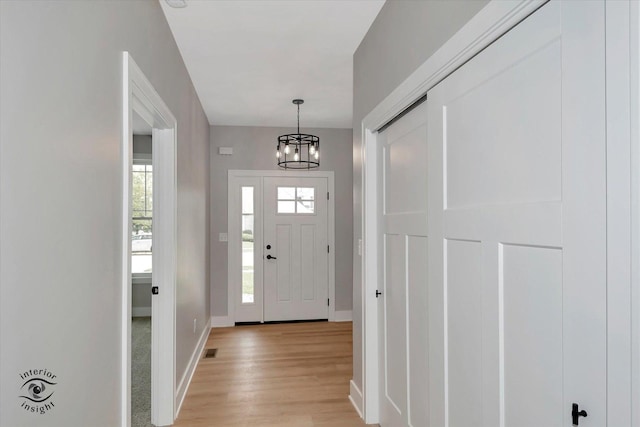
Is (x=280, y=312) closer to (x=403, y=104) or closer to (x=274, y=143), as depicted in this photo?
(x=274, y=143)

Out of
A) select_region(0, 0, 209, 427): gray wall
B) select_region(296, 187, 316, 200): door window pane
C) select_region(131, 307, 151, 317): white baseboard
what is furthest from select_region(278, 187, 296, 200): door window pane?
select_region(0, 0, 209, 427): gray wall

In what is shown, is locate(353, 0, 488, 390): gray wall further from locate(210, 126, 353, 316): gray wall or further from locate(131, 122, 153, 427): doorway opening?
locate(131, 122, 153, 427): doorway opening

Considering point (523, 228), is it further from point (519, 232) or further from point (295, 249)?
point (295, 249)

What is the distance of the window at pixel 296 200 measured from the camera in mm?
5844

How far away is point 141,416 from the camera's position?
2.90 m

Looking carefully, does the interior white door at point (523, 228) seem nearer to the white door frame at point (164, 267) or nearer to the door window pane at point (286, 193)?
the white door frame at point (164, 267)

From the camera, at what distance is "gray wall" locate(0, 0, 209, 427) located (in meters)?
1.01

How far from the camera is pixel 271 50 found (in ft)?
10.4

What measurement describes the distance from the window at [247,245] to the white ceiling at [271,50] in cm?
131

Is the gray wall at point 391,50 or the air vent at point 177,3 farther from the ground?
the air vent at point 177,3

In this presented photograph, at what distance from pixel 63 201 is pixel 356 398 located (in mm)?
2488

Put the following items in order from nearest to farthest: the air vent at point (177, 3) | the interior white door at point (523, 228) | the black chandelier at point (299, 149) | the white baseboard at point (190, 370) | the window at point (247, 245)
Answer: the interior white door at point (523, 228) < the air vent at point (177, 3) < the white baseboard at point (190, 370) < the black chandelier at point (299, 149) < the window at point (247, 245)

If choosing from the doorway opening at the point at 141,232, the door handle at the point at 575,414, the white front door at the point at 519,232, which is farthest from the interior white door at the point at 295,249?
the door handle at the point at 575,414

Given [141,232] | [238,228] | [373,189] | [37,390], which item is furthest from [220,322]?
[37,390]
